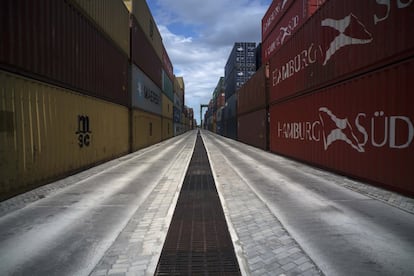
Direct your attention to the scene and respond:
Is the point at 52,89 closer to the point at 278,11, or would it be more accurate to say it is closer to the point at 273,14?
the point at 278,11

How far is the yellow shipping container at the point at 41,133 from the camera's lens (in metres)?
7.02

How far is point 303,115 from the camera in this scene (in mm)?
13836

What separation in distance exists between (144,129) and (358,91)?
1858cm

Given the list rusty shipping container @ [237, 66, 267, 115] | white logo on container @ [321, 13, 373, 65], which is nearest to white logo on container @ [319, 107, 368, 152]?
white logo on container @ [321, 13, 373, 65]

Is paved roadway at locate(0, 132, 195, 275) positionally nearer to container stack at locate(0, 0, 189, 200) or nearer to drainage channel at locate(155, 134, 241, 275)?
drainage channel at locate(155, 134, 241, 275)

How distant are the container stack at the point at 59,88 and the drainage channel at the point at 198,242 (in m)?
4.63

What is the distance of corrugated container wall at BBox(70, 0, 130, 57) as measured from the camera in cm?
1223

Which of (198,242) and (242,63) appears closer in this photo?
(198,242)

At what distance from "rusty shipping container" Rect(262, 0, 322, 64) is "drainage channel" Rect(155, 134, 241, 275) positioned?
1209 cm

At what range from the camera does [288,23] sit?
57.6 ft

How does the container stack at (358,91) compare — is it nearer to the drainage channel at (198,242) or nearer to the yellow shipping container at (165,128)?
the drainage channel at (198,242)

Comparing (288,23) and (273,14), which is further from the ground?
(273,14)

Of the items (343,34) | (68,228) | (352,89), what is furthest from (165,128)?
(68,228)

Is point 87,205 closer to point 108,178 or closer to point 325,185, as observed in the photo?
point 108,178
